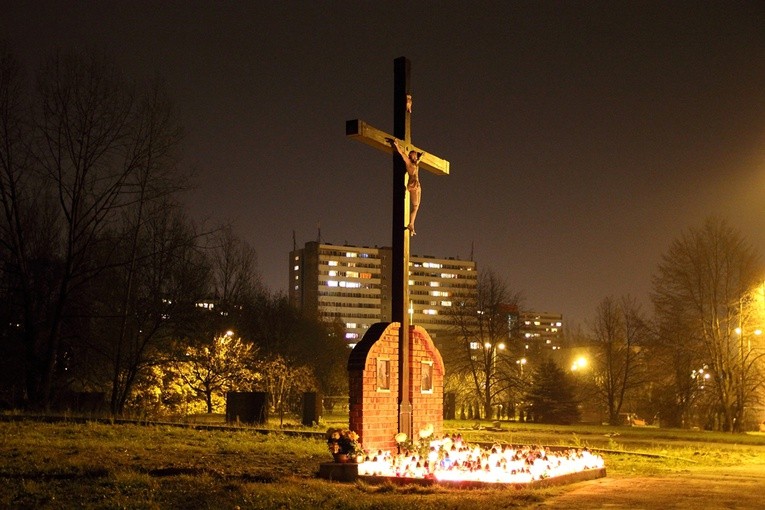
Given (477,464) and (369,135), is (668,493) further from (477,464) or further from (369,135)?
(369,135)

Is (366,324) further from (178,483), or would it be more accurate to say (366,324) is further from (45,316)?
(178,483)

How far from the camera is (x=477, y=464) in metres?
12.2

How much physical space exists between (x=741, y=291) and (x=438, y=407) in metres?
30.5

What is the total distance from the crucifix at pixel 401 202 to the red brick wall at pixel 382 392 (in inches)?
5.7

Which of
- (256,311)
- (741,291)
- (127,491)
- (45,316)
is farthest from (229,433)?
(256,311)

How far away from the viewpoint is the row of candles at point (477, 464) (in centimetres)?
1169

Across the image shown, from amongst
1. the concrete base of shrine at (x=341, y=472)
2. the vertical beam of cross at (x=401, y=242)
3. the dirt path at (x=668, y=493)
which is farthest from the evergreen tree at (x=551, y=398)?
the concrete base of shrine at (x=341, y=472)

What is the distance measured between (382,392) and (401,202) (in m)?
3.50

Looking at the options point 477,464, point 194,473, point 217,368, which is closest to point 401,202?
point 477,464

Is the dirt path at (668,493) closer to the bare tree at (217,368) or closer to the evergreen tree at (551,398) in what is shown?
the bare tree at (217,368)

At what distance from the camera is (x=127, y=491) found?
988 cm

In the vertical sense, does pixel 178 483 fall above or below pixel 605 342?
below

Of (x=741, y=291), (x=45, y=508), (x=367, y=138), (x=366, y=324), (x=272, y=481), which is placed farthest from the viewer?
(x=366, y=324)

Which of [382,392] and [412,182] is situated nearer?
[382,392]
